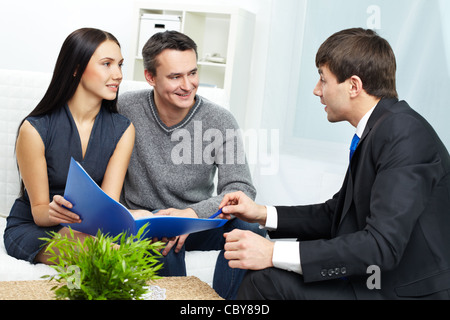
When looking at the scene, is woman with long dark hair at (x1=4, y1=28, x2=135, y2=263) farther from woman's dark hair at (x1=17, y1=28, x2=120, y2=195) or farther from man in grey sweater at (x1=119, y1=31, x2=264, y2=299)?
man in grey sweater at (x1=119, y1=31, x2=264, y2=299)

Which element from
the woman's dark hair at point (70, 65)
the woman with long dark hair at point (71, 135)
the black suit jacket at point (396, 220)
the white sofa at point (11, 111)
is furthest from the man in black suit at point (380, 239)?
Result: the white sofa at point (11, 111)

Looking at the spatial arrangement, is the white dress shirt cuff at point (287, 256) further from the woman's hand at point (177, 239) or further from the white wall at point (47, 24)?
the white wall at point (47, 24)

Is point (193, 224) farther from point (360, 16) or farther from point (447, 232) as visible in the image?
point (360, 16)

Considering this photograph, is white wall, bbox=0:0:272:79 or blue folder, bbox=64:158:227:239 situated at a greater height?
white wall, bbox=0:0:272:79

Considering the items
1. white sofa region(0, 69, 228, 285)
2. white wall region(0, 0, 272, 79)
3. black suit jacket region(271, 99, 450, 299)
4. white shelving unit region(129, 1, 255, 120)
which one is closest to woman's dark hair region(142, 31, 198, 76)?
white sofa region(0, 69, 228, 285)

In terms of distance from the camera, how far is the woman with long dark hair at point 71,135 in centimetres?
183

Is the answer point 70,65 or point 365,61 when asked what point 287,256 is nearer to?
point 365,61

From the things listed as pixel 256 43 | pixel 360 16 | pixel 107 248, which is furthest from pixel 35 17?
pixel 107 248

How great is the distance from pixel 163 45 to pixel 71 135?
475 mm

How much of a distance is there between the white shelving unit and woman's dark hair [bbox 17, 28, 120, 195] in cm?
195

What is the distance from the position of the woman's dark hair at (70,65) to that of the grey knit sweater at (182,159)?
0.27m

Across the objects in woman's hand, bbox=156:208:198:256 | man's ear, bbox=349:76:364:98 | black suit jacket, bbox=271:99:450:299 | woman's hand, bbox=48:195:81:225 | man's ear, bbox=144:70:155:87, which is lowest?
woman's hand, bbox=156:208:198:256

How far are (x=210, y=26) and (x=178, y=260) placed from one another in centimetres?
279

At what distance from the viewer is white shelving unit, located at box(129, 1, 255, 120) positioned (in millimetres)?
3838
